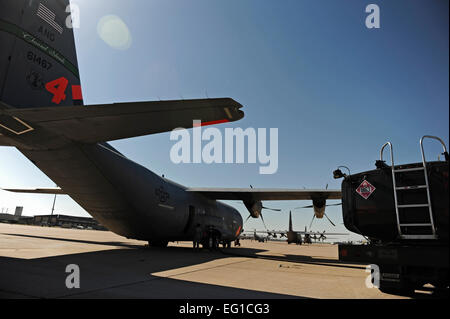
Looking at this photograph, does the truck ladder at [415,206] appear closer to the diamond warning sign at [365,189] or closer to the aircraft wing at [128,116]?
the diamond warning sign at [365,189]

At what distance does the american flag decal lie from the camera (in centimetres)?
766

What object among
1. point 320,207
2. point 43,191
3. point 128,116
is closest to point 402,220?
point 128,116

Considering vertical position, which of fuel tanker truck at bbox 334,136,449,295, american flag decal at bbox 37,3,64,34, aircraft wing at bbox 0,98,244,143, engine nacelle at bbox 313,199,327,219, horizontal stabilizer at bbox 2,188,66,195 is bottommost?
fuel tanker truck at bbox 334,136,449,295

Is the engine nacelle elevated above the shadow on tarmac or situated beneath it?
elevated above

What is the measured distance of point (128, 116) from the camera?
595 cm

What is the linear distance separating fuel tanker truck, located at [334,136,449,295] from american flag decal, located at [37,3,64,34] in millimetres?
8874

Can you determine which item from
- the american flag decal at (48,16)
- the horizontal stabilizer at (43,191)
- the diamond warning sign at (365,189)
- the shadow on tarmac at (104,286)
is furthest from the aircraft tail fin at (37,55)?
the horizontal stabilizer at (43,191)

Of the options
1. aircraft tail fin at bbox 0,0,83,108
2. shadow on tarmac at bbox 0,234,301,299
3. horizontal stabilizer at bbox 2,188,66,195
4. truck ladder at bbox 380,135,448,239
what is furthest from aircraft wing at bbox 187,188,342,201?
truck ladder at bbox 380,135,448,239

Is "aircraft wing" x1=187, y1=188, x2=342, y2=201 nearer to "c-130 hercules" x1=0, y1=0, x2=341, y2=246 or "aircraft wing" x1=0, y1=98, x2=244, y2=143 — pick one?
"c-130 hercules" x1=0, y1=0, x2=341, y2=246

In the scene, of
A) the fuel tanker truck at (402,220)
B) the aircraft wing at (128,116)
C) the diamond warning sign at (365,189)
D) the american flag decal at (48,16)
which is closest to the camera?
the fuel tanker truck at (402,220)

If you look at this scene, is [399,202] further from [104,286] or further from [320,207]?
[320,207]

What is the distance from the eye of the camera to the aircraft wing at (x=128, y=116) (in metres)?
5.18

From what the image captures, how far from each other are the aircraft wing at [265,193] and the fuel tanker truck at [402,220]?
1083 centimetres

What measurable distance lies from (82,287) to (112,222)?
8253 mm
